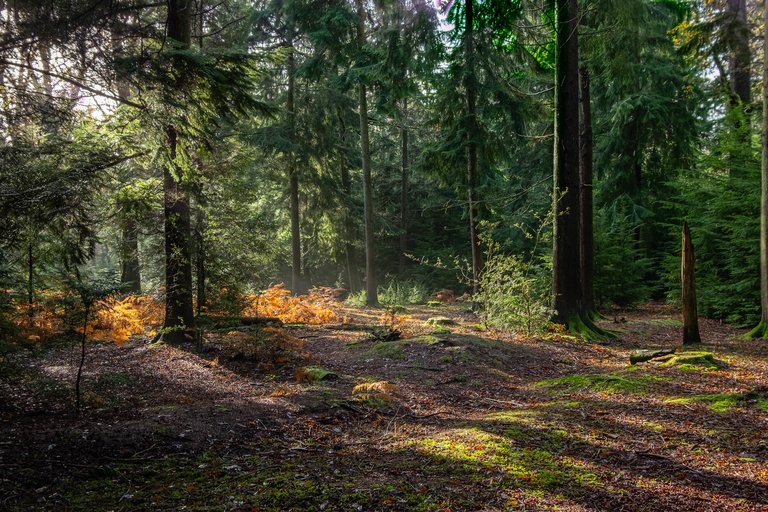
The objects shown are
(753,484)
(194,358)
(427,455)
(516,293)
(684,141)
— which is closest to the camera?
(753,484)

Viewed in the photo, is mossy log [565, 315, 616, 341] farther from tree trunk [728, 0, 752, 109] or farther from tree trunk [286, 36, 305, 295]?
tree trunk [286, 36, 305, 295]

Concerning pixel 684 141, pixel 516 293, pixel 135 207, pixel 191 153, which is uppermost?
pixel 684 141

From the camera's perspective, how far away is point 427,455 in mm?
4262

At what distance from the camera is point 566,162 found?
10078 mm

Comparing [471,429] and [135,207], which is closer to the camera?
[471,429]

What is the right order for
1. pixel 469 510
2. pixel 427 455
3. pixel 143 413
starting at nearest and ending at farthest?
pixel 469 510 → pixel 427 455 → pixel 143 413

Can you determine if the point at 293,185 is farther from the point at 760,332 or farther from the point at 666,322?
the point at 760,332

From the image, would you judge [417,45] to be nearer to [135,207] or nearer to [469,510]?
[135,207]

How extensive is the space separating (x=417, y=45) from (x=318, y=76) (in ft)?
15.5

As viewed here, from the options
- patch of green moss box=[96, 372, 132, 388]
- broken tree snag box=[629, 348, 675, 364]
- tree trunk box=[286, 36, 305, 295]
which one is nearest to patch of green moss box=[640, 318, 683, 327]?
broken tree snag box=[629, 348, 675, 364]

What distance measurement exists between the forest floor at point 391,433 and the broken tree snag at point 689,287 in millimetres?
610

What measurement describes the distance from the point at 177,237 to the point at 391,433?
5.71 meters

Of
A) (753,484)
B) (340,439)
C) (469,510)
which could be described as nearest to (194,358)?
(340,439)

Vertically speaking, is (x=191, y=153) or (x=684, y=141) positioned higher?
(x=684, y=141)
